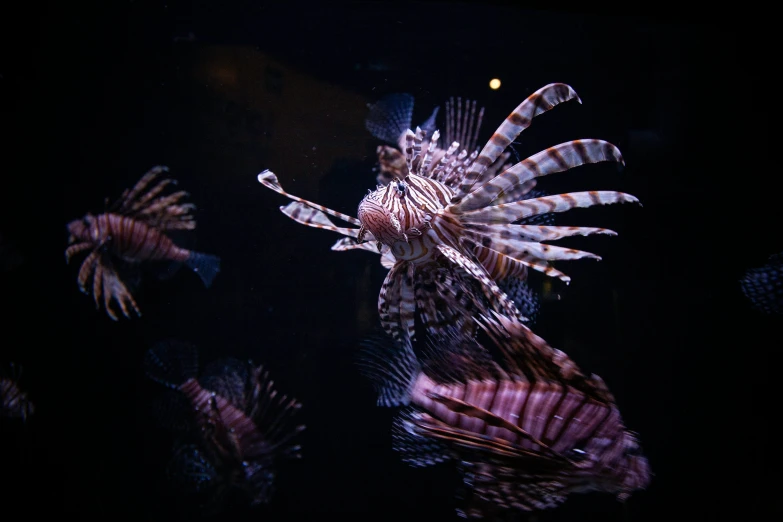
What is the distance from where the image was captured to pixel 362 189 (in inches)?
121

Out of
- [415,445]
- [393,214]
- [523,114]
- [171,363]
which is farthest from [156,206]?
[523,114]

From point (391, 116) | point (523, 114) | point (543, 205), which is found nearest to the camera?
point (523, 114)

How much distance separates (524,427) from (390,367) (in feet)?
2.87

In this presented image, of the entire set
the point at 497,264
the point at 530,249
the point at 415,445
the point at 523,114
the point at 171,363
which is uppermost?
the point at 523,114

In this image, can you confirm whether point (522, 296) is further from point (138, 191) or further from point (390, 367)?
point (138, 191)

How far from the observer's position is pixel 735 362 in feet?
10.3

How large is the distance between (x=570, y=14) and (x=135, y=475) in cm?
423

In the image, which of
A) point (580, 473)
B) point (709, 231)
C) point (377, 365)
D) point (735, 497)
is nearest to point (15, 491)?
point (377, 365)

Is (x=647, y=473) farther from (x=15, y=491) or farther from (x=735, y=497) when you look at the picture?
(x=15, y=491)

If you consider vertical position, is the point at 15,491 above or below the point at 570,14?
below

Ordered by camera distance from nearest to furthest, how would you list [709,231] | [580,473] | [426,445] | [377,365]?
[580,473] → [426,445] → [377,365] → [709,231]

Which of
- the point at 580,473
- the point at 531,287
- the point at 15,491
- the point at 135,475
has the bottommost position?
the point at 15,491

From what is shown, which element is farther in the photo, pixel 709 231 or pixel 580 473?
pixel 709 231

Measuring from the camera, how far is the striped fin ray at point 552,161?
1.73 metres
